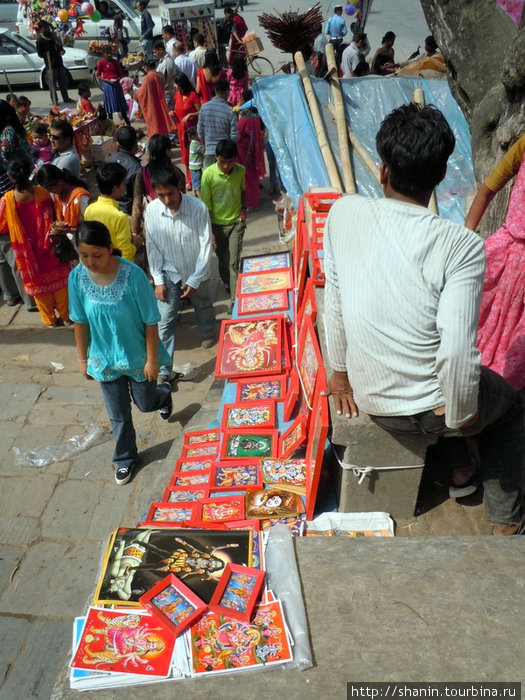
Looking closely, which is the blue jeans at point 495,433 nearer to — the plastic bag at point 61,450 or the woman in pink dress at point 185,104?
the plastic bag at point 61,450

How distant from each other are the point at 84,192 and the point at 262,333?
242cm

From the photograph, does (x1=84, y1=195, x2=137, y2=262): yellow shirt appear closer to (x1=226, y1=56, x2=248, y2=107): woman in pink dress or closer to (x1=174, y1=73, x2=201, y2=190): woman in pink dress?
(x1=174, y1=73, x2=201, y2=190): woman in pink dress

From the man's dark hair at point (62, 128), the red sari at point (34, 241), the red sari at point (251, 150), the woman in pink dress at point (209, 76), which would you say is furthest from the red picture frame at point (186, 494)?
the woman in pink dress at point (209, 76)

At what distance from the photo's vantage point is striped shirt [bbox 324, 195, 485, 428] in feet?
5.72

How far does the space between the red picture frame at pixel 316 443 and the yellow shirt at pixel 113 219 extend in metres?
2.69

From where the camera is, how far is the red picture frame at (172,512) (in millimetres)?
2779

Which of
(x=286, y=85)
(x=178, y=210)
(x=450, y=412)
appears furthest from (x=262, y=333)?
(x=286, y=85)

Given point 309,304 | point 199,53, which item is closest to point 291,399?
point 309,304

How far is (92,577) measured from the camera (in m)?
3.32

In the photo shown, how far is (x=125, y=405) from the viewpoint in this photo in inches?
149


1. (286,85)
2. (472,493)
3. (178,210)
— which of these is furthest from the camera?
(286,85)

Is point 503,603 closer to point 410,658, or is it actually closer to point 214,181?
point 410,658

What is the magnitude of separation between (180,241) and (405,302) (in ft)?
10.2

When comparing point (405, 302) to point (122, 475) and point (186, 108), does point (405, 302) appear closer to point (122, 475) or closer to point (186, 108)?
point (122, 475)
